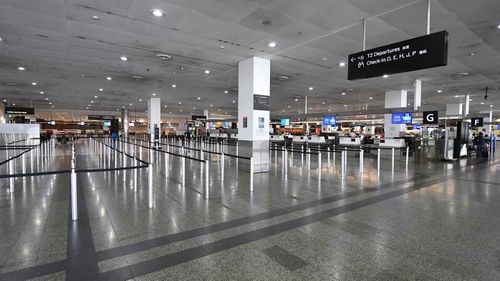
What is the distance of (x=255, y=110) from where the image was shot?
941 centimetres

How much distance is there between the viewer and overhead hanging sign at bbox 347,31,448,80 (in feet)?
15.9

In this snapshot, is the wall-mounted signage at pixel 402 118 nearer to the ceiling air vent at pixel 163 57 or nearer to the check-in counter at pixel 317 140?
the check-in counter at pixel 317 140

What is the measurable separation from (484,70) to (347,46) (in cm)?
702

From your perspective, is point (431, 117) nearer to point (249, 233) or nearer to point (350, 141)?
point (350, 141)

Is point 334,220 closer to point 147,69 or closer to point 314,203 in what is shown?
point 314,203

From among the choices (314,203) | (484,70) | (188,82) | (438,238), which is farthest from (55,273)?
(484,70)

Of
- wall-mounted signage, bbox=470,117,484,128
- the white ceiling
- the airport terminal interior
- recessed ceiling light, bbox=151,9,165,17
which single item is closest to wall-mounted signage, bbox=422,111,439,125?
the white ceiling

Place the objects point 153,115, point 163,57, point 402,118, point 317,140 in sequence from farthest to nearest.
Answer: point 317,140 < point 153,115 < point 402,118 < point 163,57

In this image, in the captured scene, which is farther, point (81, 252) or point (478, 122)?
point (478, 122)

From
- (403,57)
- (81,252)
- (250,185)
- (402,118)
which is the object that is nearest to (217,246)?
(81,252)

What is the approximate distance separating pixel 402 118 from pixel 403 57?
1174 centimetres


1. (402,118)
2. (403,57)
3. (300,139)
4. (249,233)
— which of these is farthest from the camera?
(300,139)

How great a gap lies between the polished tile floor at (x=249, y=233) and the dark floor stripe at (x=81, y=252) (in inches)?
0.6

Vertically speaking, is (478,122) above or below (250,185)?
above
